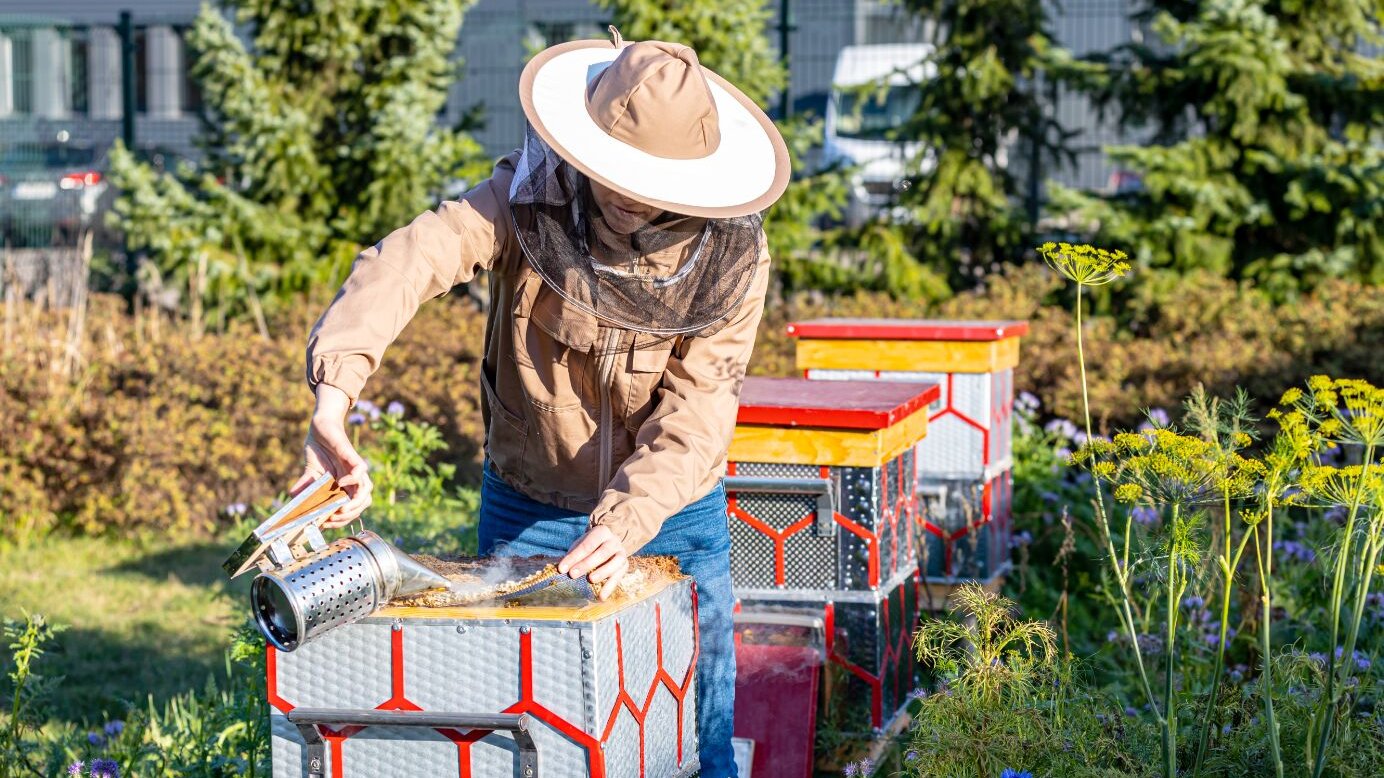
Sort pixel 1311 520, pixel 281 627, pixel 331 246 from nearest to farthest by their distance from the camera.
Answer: pixel 281 627 < pixel 1311 520 < pixel 331 246

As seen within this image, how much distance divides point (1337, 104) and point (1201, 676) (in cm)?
545

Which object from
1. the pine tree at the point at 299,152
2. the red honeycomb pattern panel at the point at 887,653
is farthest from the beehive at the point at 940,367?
the pine tree at the point at 299,152

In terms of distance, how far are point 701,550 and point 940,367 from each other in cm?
231

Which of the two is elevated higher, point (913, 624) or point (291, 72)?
point (291, 72)

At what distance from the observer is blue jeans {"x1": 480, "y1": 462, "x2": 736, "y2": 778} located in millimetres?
2980

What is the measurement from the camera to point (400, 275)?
2643 mm

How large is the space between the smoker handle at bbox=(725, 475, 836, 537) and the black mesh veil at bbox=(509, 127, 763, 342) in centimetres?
119

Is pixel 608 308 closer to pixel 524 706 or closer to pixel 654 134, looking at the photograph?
pixel 654 134

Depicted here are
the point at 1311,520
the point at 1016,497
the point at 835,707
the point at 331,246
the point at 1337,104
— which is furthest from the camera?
the point at 331,246

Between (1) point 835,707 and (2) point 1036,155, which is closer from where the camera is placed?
(1) point 835,707

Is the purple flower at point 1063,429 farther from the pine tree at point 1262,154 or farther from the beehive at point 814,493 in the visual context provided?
the beehive at point 814,493

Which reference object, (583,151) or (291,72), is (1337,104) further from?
(583,151)

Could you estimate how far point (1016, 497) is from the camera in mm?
6500

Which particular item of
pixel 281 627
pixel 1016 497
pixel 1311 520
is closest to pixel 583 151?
pixel 281 627
